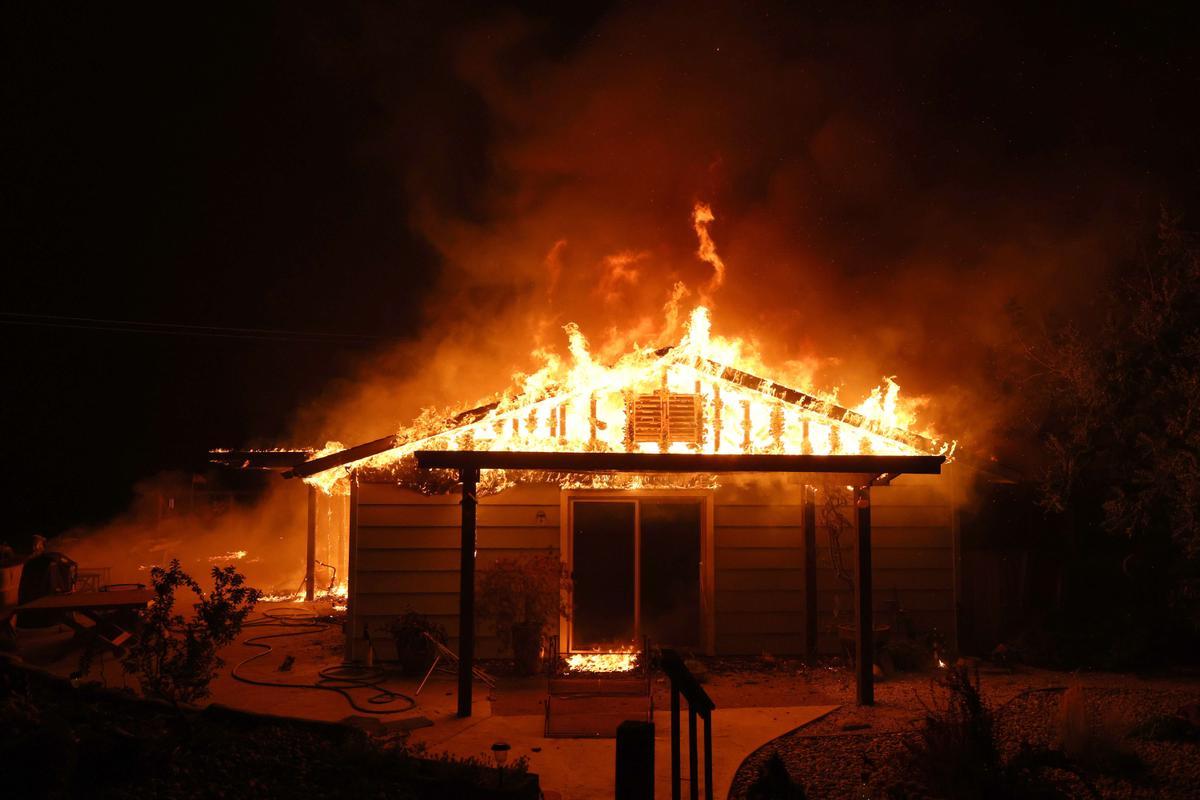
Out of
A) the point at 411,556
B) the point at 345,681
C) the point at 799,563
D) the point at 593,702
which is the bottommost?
the point at 345,681

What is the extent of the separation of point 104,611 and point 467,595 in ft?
22.2

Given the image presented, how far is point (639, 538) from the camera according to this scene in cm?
1130

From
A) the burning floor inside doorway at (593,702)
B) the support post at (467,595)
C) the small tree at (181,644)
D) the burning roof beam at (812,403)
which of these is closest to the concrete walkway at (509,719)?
the burning floor inside doorway at (593,702)

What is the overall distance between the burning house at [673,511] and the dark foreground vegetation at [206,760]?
11.7 feet

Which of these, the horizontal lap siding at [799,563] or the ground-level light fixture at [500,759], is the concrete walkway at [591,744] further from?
the horizontal lap siding at [799,563]

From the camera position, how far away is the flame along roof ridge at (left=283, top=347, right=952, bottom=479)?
31.0 feet

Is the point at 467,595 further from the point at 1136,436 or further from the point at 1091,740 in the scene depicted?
the point at 1136,436

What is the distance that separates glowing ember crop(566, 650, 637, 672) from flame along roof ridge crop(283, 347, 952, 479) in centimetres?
293

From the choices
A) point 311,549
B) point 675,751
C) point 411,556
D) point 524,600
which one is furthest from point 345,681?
point 311,549

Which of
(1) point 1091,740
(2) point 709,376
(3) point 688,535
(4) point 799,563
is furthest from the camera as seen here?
(4) point 799,563

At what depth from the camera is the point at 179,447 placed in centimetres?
3950

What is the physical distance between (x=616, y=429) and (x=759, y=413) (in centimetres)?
170

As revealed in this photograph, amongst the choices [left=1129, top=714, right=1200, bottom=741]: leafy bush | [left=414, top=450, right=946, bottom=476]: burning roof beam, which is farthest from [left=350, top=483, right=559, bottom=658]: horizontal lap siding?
[left=1129, top=714, right=1200, bottom=741]: leafy bush

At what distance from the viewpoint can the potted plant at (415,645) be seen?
1016cm
